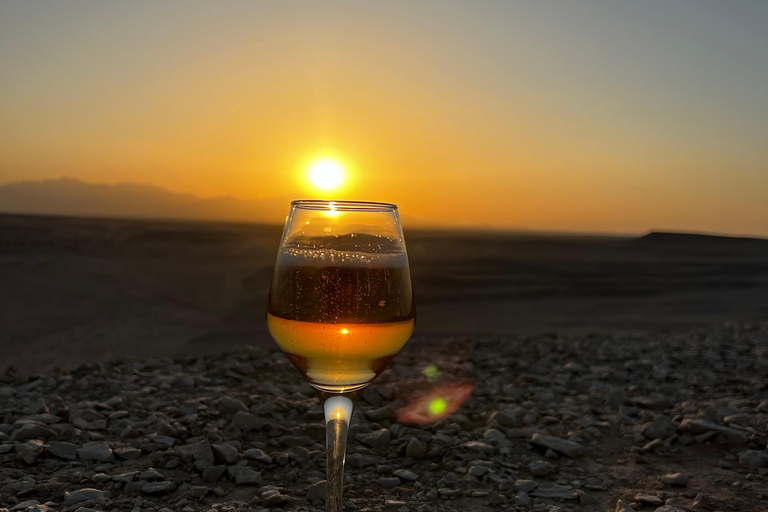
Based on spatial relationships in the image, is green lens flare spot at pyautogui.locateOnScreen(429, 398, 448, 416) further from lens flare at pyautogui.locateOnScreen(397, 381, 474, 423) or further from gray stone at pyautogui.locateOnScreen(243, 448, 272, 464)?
gray stone at pyautogui.locateOnScreen(243, 448, 272, 464)

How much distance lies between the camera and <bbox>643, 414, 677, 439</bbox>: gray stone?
392 centimetres

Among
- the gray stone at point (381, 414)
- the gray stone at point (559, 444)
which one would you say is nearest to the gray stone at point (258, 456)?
the gray stone at point (381, 414)

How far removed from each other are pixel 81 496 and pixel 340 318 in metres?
1.83

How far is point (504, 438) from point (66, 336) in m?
7.45

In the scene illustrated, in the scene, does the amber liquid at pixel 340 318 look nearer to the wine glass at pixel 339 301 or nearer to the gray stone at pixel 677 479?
the wine glass at pixel 339 301

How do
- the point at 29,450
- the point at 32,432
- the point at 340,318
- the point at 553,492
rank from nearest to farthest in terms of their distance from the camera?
the point at 340,318 < the point at 553,492 < the point at 29,450 < the point at 32,432

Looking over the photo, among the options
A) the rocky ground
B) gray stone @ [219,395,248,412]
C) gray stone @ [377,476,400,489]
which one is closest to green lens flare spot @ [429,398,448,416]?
the rocky ground

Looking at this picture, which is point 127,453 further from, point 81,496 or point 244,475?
point 244,475

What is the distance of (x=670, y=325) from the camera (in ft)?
33.6

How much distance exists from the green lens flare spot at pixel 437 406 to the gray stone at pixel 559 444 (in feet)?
2.55

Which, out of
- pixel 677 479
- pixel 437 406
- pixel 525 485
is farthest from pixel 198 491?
pixel 677 479

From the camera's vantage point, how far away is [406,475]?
3.24m

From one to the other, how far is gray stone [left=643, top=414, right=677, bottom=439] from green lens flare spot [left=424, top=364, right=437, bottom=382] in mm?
1888

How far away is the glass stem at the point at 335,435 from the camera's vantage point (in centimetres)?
208
